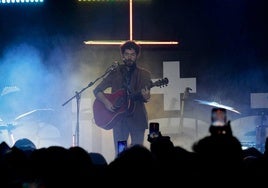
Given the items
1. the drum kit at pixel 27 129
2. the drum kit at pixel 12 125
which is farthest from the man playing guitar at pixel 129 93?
the drum kit at pixel 12 125

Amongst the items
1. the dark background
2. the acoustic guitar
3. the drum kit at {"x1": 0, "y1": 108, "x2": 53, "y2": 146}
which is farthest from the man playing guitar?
the drum kit at {"x1": 0, "y1": 108, "x2": 53, "y2": 146}

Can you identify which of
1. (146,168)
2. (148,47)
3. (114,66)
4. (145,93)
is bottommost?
(146,168)

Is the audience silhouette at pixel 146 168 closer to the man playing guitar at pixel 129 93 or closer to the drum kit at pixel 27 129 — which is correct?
the man playing guitar at pixel 129 93

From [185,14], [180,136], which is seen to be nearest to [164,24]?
[185,14]

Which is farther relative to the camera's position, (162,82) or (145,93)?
(145,93)

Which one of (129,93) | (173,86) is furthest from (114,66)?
(173,86)

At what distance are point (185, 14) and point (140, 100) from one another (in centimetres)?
168

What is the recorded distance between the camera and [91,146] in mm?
8016

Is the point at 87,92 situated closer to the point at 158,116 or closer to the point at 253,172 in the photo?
the point at 158,116

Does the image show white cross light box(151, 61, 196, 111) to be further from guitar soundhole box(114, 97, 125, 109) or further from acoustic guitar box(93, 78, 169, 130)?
guitar soundhole box(114, 97, 125, 109)

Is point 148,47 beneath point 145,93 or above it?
above

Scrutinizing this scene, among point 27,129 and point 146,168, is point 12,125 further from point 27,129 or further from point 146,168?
point 146,168

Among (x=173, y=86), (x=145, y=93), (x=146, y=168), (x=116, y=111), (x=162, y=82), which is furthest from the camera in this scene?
(x=173, y=86)

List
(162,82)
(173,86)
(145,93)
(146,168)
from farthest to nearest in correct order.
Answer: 1. (173,86)
2. (145,93)
3. (162,82)
4. (146,168)
